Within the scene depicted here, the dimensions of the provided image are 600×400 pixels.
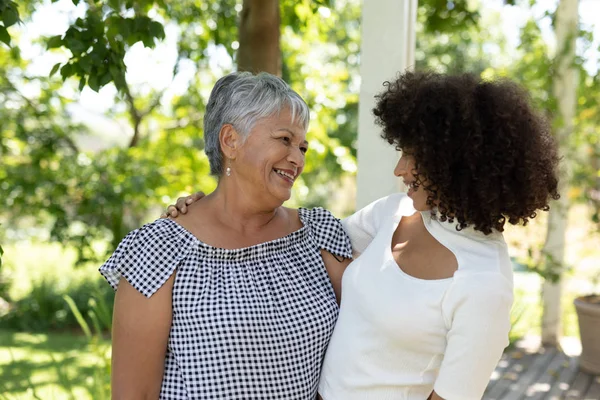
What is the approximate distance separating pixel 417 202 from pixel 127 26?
136cm

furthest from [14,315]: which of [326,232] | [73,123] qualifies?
[326,232]

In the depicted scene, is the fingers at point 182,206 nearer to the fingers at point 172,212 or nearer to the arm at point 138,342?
the fingers at point 172,212

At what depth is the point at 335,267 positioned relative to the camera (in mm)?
2051

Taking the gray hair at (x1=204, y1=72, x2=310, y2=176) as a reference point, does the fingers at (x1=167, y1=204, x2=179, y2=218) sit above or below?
below

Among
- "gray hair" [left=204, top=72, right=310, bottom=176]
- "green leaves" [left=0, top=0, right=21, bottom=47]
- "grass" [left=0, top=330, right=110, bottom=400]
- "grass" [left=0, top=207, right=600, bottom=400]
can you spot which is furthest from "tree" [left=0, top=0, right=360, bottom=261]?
"gray hair" [left=204, top=72, right=310, bottom=176]

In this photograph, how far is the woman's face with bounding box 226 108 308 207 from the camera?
1.90m

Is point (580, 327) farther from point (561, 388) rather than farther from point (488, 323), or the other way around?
point (488, 323)

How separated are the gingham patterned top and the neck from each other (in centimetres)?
9

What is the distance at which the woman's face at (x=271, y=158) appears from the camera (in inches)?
74.9

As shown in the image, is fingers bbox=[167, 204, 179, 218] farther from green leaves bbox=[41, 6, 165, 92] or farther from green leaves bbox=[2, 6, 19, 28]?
green leaves bbox=[2, 6, 19, 28]

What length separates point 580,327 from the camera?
4910 mm

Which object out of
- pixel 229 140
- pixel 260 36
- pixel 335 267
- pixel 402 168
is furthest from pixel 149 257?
pixel 260 36

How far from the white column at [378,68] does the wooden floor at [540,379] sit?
7.95 ft

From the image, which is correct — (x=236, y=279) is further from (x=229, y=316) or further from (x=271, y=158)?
(x=271, y=158)
